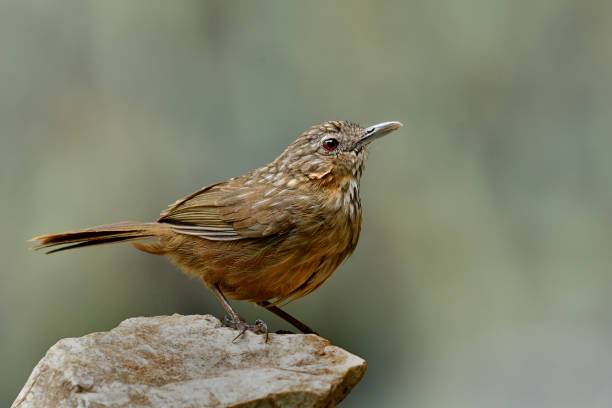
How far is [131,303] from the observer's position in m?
Answer: 5.16

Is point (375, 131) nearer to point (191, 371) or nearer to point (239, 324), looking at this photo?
point (239, 324)

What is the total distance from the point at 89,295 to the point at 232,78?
6.50 ft

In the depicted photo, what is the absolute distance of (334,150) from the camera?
12.3ft

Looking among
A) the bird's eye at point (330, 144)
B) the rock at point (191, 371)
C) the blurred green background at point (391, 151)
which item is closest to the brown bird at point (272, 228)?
the bird's eye at point (330, 144)

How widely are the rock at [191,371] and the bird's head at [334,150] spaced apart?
0.94 meters

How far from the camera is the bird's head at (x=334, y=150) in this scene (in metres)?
3.73

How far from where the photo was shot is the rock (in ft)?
9.59

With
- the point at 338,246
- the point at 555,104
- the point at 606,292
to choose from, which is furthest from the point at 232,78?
the point at 606,292

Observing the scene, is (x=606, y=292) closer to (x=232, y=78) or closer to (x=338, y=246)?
(x=338, y=246)

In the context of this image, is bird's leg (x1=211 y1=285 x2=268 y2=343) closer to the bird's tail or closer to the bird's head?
the bird's tail

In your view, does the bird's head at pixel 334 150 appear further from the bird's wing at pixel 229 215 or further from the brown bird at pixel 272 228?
the bird's wing at pixel 229 215

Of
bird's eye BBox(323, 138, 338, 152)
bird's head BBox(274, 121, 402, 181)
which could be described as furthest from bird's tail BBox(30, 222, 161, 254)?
bird's eye BBox(323, 138, 338, 152)

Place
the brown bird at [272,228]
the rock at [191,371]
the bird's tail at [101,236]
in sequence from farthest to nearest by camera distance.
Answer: the bird's tail at [101,236], the brown bird at [272,228], the rock at [191,371]

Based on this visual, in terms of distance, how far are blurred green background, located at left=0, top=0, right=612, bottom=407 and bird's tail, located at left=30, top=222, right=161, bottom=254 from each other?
4.85 ft
